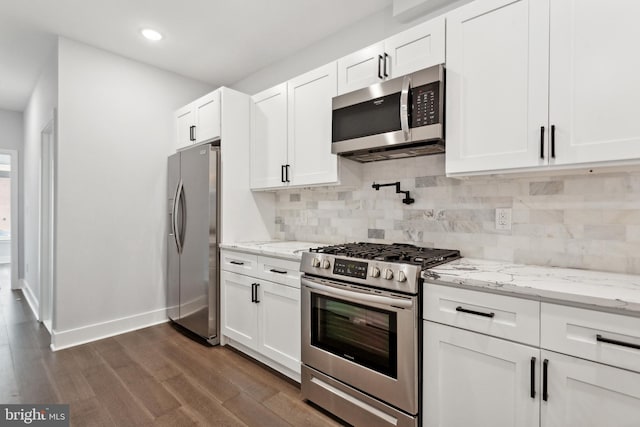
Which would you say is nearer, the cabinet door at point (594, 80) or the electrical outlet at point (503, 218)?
the cabinet door at point (594, 80)

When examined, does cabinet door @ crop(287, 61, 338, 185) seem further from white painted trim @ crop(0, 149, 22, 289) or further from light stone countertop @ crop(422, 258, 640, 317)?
white painted trim @ crop(0, 149, 22, 289)

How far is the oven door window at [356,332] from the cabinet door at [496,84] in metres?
0.94

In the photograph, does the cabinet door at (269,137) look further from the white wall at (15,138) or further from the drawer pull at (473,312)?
the white wall at (15,138)

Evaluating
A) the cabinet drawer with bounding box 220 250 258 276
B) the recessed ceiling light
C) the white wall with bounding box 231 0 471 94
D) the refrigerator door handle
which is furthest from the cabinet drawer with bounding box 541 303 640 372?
the recessed ceiling light

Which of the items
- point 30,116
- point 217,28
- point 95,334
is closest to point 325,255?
point 217,28

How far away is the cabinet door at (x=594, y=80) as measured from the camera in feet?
4.24

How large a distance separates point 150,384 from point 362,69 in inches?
106

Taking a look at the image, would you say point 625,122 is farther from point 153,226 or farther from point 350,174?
point 153,226

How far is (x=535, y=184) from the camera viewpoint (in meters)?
1.79

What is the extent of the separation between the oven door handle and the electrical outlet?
83cm

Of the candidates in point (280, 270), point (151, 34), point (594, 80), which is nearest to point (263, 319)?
point (280, 270)

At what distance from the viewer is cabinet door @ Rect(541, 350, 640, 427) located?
108 centimetres

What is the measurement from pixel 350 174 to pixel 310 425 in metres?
1.71

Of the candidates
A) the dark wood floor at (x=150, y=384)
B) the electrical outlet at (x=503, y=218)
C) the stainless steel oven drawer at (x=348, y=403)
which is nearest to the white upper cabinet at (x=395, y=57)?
the electrical outlet at (x=503, y=218)
